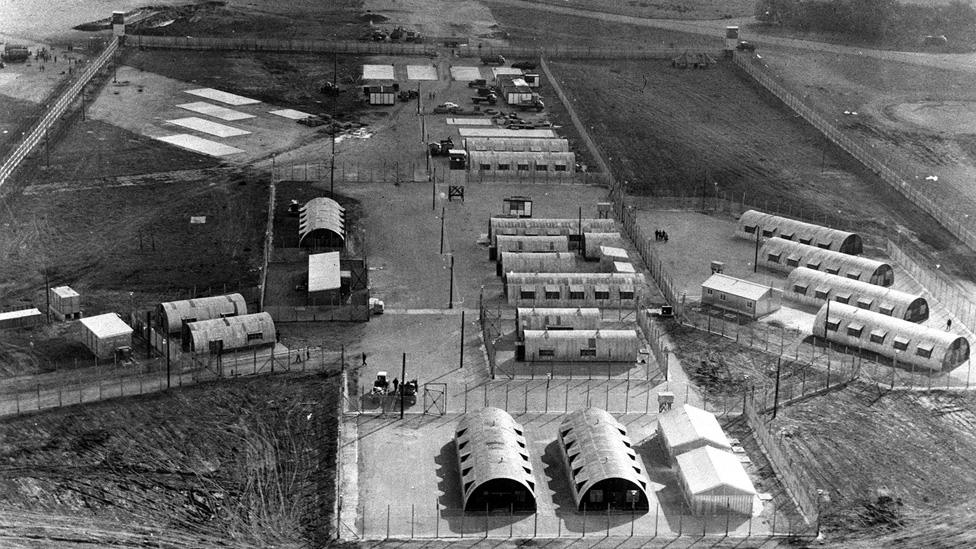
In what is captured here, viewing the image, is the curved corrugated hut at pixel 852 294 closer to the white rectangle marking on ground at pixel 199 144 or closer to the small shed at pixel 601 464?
the small shed at pixel 601 464

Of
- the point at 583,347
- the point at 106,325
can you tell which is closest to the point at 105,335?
the point at 106,325

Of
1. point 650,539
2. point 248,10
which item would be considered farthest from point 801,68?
point 650,539

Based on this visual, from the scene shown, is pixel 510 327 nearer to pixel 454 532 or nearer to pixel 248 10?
pixel 454 532

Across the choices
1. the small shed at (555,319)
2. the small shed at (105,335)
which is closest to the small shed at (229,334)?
the small shed at (105,335)

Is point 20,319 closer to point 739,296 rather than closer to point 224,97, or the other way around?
point 739,296

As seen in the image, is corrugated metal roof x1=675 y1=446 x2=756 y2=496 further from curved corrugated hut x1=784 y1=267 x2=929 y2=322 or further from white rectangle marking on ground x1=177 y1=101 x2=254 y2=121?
white rectangle marking on ground x1=177 y1=101 x2=254 y2=121

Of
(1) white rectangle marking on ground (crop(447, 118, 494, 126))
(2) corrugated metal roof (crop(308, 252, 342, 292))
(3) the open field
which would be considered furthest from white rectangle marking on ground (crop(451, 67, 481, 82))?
(3) the open field
